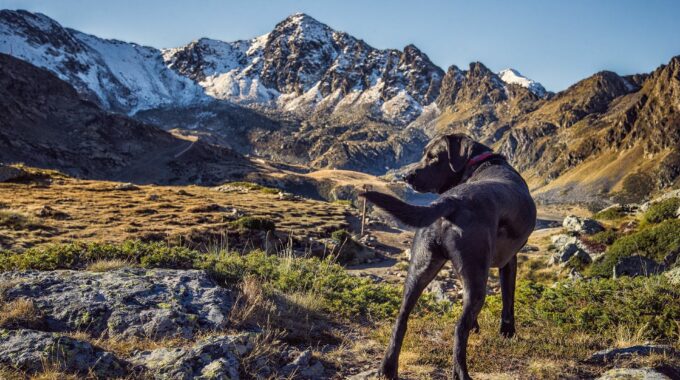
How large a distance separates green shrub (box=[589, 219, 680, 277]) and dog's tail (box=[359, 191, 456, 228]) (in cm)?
1356

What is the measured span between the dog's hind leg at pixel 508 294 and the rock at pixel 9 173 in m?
37.4

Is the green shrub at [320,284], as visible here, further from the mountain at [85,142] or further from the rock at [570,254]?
the mountain at [85,142]

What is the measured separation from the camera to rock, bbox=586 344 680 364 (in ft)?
15.8

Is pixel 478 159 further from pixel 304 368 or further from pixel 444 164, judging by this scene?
pixel 304 368

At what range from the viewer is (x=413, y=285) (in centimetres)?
416

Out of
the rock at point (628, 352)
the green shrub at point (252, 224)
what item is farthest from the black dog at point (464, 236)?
the green shrub at point (252, 224)

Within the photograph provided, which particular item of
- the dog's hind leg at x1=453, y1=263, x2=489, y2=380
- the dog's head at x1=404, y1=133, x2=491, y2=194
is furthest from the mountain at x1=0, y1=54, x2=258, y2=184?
the dog's hind leg at x1=453, y1=263, x2=489, y2=380

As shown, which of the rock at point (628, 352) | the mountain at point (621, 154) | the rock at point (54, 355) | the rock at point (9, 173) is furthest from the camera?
the mountain at point (621, 154)

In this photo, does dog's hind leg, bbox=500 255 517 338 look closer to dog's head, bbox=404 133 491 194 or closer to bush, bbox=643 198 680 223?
dog's head, bbox=404 133 491 194

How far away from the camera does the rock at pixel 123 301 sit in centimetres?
488

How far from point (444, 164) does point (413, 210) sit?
1628mm

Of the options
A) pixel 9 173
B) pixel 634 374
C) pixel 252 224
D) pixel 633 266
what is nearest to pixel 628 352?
pixel 634 374

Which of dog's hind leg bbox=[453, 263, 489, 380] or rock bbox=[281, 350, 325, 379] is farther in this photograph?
rock bbox=[281, 350, 325, 379]

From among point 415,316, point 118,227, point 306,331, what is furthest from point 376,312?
point 118,227
